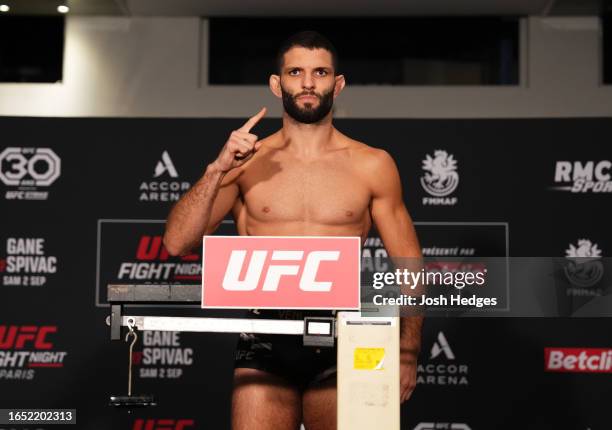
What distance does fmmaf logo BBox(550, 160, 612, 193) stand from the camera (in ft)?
14.4

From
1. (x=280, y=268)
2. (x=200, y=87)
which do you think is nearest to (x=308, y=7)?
(x=200, y=87)

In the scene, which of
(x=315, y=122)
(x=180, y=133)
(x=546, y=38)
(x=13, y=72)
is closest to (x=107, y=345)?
(x=180, y=133)

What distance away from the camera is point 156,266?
14.4ft

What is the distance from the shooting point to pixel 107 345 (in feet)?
A: 14.3

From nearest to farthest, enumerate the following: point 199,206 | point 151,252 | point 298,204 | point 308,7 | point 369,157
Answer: point 199,206
point 298,204
point 369,157
point 151,252
point 308,7

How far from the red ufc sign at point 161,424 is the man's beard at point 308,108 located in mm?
2196

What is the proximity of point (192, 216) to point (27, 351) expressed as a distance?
7.46ft

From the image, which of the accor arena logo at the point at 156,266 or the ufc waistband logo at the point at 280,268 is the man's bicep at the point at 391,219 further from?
the accor arena logo at the point at 156,266

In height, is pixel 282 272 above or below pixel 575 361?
above

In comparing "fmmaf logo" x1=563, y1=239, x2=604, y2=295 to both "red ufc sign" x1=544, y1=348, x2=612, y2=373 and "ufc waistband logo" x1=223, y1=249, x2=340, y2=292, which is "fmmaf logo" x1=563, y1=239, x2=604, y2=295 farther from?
"ufc waistband logo" x1=223, y1=249, x2=340, y2=292

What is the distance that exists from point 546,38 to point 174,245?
10.6 feet

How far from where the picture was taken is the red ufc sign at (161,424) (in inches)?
170

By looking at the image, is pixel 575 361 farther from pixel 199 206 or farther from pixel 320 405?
pixel 199 206

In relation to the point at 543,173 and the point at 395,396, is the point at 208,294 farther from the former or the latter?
the point at 543,173
